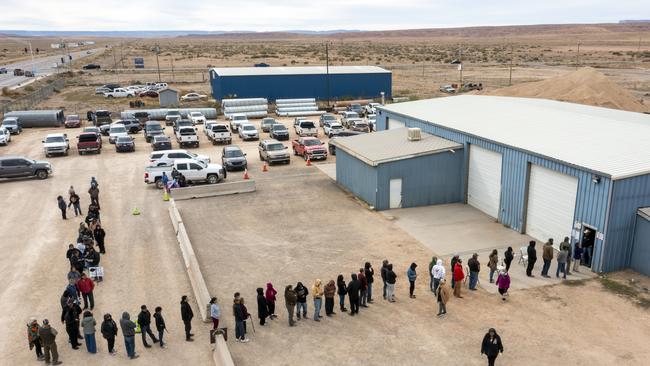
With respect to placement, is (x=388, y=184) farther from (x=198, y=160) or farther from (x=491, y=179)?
(x=198, y=160)

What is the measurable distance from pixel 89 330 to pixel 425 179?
16950 mm

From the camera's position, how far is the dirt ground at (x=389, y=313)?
13.8 metres

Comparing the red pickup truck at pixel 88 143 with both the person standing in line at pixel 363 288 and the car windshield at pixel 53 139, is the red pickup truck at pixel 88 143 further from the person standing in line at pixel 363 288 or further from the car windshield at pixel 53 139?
the person standing in line at pixel 363 288

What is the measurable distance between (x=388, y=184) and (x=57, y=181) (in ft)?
65.9

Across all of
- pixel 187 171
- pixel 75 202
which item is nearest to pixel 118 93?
pixel 187 171

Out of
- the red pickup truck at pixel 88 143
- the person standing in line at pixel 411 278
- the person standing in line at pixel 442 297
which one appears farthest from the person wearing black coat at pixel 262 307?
the red pickup truck at pixel 88 143

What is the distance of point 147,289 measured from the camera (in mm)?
17500

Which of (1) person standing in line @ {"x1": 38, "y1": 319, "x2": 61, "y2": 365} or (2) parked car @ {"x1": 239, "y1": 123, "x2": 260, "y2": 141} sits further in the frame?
(2) parked car @ {"x1": 239, "y1": 123, "x2": 260, "y2": 141}

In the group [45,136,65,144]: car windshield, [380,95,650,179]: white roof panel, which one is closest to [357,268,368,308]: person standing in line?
[380,95,650,179]: white roof panel

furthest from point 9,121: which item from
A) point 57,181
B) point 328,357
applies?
point 328,357

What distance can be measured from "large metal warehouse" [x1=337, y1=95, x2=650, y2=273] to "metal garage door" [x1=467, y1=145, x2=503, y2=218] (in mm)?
46

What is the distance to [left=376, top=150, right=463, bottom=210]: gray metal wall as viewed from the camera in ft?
83.2

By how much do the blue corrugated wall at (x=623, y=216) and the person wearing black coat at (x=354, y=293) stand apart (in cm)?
908

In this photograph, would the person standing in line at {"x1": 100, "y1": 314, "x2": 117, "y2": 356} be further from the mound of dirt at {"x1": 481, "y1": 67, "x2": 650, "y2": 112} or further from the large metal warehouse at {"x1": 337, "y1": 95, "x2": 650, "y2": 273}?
the mound of dirt at {"x1": 481, "y1": 67, "x2": 650, "y2": 112}
